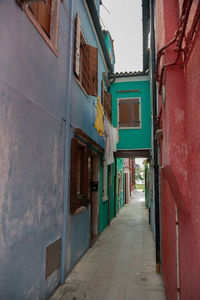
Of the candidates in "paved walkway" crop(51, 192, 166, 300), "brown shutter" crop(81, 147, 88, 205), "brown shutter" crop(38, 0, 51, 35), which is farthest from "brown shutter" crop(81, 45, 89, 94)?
"paved walkway" crop(51, 192, 166, 300)

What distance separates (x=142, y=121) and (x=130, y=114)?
26.5 inches

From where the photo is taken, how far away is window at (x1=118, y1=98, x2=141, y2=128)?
1093cm

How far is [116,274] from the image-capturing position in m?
5.20

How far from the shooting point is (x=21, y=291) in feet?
10.2

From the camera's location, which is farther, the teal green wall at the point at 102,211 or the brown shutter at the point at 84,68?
the teal green wall at the point at 102,211

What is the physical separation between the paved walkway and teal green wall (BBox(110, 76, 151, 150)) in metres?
4.31

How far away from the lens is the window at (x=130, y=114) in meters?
10.9

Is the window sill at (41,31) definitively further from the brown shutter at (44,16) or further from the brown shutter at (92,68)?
the brown shutter at (92,68)

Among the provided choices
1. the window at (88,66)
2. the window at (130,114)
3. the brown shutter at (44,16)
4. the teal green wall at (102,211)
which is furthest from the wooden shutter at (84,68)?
the window at (130,114)

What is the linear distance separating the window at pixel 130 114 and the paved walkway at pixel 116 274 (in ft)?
16.9

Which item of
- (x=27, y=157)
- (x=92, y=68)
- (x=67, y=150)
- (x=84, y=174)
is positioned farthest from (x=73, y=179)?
(x=92, y=68)

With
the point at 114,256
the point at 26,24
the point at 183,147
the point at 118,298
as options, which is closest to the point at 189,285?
the point at 183,147

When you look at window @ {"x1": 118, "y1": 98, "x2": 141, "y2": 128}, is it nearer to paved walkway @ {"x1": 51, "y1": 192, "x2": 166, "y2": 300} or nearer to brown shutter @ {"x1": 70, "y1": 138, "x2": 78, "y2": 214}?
paved walkway @ {"x1": 51, "y1": 192, "x2": 166, "y2": 300}

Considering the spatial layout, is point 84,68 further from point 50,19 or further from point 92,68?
point 50,19
